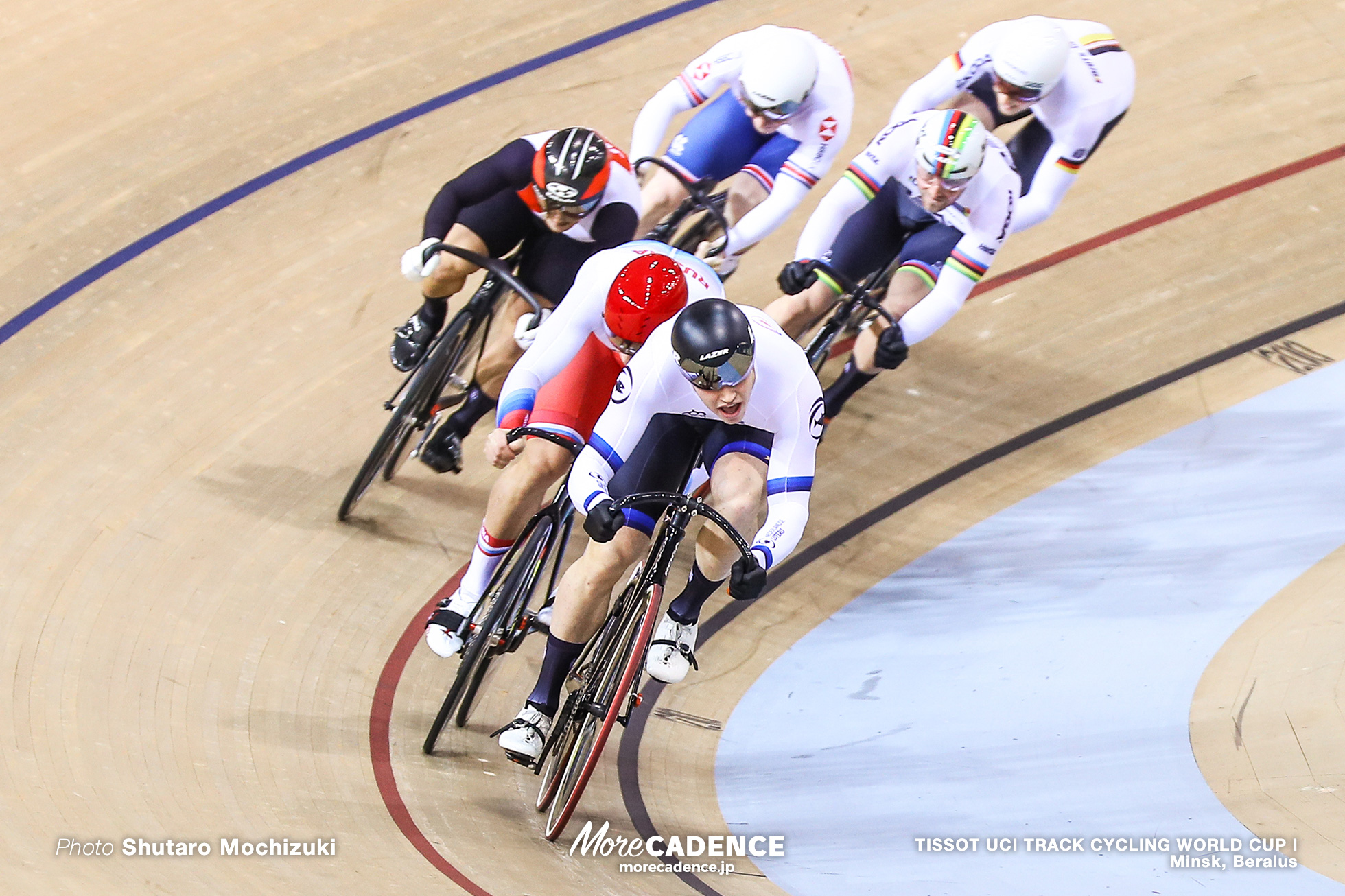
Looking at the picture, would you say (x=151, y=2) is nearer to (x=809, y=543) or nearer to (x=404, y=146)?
(x=404, y=146)

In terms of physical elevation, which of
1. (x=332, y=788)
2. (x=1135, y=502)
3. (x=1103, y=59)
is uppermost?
(x=1103, y=59)

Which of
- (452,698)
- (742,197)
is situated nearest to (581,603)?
(452,698)

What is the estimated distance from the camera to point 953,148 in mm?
4277

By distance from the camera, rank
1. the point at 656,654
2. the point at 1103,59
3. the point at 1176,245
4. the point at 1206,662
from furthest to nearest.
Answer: the point at 1176,245, the point at 1103,59, the point at 1206,662, the point at 656,654

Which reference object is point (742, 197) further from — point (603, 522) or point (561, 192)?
point (603, 522)

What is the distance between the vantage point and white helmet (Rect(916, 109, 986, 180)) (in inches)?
168

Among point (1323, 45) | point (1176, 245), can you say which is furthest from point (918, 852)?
point (1323, 45)

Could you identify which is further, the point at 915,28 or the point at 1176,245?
the point at 915,28

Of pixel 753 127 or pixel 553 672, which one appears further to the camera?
pixel 753 127

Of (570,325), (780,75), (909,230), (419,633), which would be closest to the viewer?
(570,325)

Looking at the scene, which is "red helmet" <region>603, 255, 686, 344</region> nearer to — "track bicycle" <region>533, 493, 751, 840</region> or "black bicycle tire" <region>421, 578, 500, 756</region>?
"track bicycle" <region>533, 493, 751, 840</region>

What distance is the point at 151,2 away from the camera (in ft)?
22.4

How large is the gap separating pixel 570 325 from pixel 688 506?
73 centimetres

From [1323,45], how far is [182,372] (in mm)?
5675
